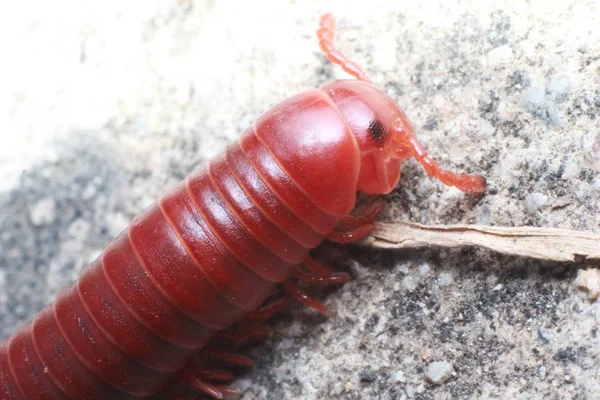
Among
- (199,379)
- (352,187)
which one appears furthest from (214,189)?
(199,379)

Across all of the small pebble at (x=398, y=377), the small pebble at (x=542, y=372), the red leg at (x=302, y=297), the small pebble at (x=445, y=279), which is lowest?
the small pebble at (x=542, y=372)

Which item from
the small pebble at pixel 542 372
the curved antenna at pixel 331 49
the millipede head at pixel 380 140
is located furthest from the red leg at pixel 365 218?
the small pebble at pixel 542 372

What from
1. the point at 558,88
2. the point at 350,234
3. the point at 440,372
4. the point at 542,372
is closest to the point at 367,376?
the point at 440,372

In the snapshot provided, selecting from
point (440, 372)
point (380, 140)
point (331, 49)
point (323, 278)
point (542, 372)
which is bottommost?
point (542, 372)

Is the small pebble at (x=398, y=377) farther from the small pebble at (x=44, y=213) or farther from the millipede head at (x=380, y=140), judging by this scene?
the small pebble at (x=44, y=213)

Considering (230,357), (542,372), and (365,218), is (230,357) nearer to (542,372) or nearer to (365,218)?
(365,218)

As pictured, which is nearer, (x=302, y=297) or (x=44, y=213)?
(x=302, y=297)
